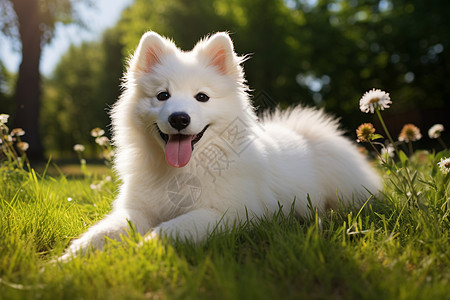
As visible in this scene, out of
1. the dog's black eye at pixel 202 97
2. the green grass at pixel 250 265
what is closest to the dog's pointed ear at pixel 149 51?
the dog's black eye at pixel 202 97

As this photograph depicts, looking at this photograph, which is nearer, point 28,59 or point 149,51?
point 149,51

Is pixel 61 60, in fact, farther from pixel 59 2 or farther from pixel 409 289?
pixel 409 289

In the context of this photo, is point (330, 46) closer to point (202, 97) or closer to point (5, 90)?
point (202, 97)

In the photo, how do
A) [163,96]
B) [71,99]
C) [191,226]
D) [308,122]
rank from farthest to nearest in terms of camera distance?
[71,99] < [308,122] < [163,96] < [191,226]

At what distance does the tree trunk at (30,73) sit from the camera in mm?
11836

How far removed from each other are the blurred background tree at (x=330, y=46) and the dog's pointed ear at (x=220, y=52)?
1108 cm

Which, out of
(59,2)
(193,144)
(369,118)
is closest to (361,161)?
(193,144)

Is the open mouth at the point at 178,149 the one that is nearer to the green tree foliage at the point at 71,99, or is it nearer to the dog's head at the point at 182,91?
the dog's head at the point at 182,91

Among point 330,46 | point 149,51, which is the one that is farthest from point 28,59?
point 330,46

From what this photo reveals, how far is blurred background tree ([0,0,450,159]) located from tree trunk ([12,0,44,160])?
4.12m

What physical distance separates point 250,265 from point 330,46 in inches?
831

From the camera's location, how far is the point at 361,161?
407 centimetres

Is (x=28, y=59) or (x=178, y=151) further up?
(x=178, y=151)

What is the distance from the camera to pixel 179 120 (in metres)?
2.54
